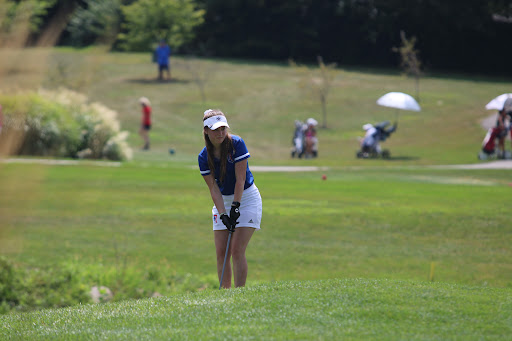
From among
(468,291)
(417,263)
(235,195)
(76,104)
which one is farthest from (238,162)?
(76,104)

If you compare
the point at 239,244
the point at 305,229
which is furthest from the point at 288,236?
the point at 239,244

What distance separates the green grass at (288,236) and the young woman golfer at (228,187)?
0.76 meters

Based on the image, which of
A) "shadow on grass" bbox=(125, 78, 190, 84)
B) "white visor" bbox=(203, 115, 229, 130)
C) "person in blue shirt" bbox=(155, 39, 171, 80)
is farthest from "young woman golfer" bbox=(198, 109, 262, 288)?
"shadow on grass" bbox=(125, 78, 190, 84)

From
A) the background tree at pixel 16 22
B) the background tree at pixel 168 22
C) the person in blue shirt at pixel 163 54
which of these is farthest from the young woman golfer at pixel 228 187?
the background tree at pixel 168 22

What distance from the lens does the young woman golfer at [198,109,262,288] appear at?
627 centimetres

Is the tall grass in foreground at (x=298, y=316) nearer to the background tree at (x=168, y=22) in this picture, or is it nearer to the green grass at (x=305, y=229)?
the green grass at (x=305, y=229)

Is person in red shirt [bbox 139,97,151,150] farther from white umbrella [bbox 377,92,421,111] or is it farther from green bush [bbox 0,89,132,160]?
white umbrella [bbox 377,92,421,111]

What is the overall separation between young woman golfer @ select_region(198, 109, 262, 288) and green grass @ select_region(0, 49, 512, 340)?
29.7 inches

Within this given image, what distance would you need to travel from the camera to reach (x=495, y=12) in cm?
5028

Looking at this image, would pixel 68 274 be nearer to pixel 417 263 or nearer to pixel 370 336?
pixel 417 263

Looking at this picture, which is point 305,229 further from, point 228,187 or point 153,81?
point 153,81

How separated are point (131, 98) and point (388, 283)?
3903cm

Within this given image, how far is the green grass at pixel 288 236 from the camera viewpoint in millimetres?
4551

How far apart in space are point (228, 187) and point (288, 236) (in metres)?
6.54
